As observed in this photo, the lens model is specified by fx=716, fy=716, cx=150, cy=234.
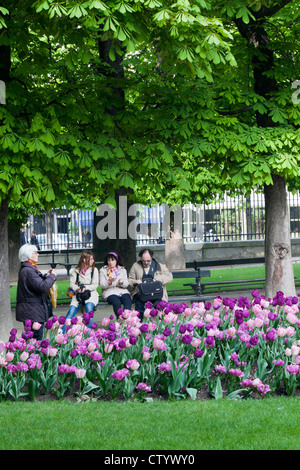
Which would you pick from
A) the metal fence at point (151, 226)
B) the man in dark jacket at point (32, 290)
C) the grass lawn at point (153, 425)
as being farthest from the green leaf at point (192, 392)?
the metal fence at point (151, 226)

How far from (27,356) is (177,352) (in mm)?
1327

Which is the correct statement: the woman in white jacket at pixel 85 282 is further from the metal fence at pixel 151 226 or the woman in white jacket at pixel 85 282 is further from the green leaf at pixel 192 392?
the metal fence at pixel 151 226

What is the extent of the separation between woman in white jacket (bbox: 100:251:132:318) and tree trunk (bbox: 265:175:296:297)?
2917 millimetres

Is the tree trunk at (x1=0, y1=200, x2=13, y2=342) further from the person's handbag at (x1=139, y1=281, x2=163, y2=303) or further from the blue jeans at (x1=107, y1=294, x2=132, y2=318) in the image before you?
the person's handbag at (x1=139, y1=281, x2=163, y2=303)

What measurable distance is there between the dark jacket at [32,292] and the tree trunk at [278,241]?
16.1ft

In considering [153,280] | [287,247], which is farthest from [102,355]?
[287,247]

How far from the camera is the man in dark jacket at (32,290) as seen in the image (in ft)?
27.6

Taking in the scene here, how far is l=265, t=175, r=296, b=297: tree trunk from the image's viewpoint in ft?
39.4

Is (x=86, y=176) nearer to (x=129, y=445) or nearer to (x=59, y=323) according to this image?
(x=59, y=323)

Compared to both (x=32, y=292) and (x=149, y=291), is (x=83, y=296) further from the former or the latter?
(x=32, y=292)

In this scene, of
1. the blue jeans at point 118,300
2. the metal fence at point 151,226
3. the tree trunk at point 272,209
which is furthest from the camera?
the metal fence at point 151,226

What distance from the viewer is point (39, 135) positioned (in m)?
8.40

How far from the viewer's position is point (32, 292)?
27.9ft

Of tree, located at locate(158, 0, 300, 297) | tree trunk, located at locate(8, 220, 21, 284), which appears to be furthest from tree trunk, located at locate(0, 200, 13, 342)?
tree trunk, located at locate(8, 220, 21, 284)
